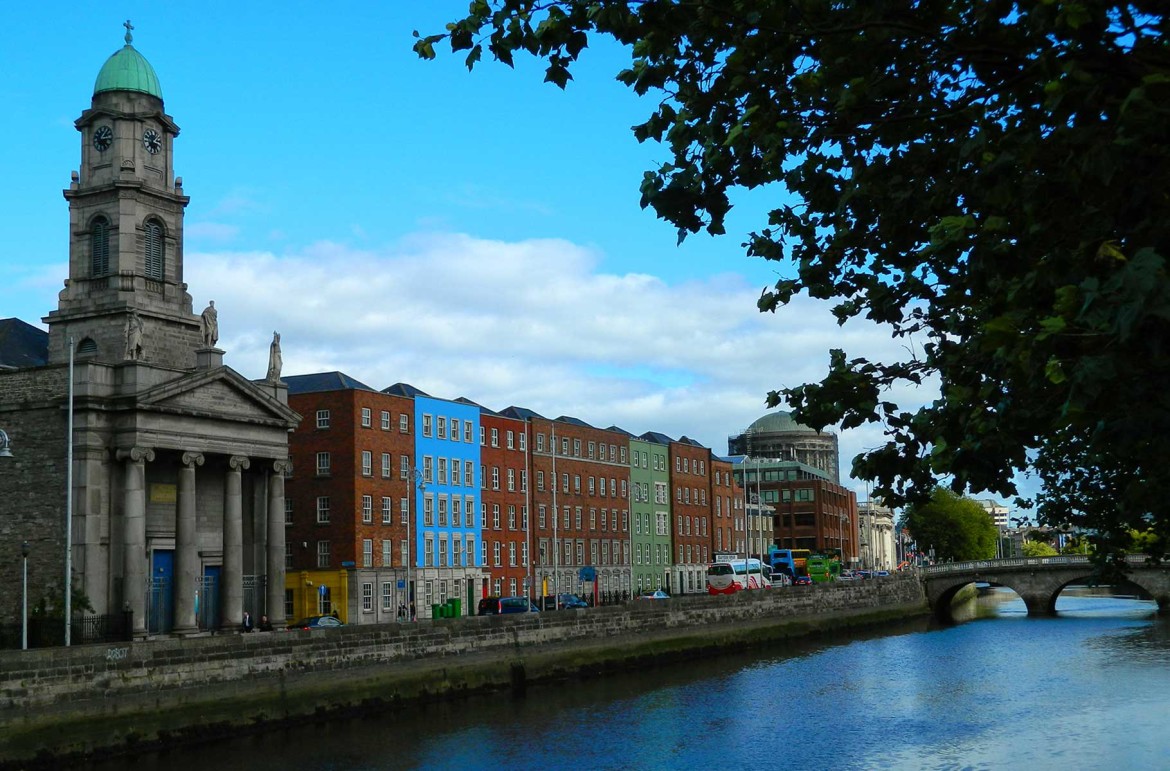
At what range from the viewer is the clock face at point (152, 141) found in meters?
62.0

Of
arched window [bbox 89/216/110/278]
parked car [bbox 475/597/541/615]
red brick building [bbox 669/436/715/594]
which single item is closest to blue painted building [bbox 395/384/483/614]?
parked car [bbox 475/597/541/615]

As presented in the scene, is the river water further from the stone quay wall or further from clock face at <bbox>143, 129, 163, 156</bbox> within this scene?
clock face at <bbox>143, 129, 163, 156</bbox>

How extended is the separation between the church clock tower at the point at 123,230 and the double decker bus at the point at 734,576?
47923 millimetres

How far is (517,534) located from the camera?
94938mm

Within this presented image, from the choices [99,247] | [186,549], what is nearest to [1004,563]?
[186,549]

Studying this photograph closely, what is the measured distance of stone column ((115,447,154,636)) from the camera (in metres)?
53.7

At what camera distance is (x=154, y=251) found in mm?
62562

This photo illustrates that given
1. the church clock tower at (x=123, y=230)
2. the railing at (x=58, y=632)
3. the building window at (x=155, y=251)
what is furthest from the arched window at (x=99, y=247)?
the railing at (x=58, y=632)

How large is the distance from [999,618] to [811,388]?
322 feet

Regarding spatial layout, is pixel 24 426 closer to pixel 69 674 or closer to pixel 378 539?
pixel 69 674

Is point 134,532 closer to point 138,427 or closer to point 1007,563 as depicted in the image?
point 138,427

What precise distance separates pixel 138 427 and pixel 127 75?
58.1ft

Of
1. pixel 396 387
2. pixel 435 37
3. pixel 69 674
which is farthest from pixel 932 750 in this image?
pixel 396 387

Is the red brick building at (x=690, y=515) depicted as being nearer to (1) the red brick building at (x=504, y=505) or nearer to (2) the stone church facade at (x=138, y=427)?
(1) the red brick building at (x=504, y=505)
